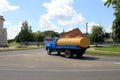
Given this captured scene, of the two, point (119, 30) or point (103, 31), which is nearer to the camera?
point (119, 30)

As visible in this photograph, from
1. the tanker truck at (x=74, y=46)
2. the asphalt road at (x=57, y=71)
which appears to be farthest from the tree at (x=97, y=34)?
the asphalt road at (x=57, y=71)

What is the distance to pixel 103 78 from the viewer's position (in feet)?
49.9

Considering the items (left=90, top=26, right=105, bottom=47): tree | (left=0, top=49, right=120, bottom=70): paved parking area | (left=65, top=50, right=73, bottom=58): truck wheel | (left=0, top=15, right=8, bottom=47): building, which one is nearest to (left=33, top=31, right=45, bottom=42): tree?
(left=0, top=15, right=8, bottom=47): building

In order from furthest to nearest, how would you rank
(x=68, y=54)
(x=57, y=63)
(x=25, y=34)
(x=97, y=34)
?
(x=25, y=34) → (x=97, y=34) → (x=68, y=54) → (x=57, y=63)

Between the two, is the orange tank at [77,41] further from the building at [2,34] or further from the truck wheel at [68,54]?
the building at [2,34]

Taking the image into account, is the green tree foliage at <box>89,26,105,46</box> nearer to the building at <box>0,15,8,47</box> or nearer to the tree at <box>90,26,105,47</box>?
the tree at <box>90,26,105,47</box>

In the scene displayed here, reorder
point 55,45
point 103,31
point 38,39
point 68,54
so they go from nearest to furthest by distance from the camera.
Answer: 1. point 68,54
2. point 55,45
3. point 103,31
4. point 38,39

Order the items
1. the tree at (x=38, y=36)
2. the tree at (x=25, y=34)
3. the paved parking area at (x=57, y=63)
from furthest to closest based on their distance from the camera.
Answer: the tree at (x=38, y=36) → the tree at (x=25, y=34) → the paved parking area at (x=57, y=63)

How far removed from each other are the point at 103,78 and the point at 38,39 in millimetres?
154293

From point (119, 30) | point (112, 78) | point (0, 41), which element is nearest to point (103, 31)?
point (119, 30)

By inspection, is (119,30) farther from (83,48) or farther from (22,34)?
(22,34)

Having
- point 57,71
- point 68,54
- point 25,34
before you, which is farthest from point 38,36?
point 57,71

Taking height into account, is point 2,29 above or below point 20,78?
above

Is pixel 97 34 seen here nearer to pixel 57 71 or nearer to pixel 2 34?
pixel 2 34
